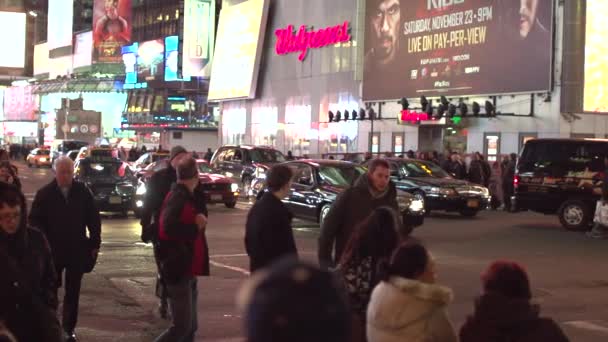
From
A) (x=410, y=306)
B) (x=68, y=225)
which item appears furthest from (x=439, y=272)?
(x=410, y=306)

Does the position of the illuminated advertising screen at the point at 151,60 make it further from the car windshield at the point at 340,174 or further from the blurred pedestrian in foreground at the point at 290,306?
the blurred pedestrian in foreground at the point at 290,306

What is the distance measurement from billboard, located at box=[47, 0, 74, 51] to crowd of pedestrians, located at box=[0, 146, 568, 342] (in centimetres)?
11539

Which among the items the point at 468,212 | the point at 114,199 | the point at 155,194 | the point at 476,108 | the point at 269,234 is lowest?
the point at 468,212

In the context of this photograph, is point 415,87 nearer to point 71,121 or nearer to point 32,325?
point 71,121

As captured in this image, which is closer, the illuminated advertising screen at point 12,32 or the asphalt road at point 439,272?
the asphalt road at point 439,272

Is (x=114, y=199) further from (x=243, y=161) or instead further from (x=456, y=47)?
(x=456, y=47)

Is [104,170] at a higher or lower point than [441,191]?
higher

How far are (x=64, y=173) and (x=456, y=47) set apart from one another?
29.9 metres

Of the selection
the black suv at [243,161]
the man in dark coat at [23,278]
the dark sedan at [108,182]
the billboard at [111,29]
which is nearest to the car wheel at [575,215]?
the dark sedan at [108,182]

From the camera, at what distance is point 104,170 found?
2311cm

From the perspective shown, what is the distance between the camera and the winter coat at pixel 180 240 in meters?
6.66

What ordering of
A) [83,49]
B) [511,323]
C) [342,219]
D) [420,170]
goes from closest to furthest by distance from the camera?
[511,323] → [342,219] → [420,170] → [83,49]

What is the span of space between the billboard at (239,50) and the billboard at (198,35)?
20.0m

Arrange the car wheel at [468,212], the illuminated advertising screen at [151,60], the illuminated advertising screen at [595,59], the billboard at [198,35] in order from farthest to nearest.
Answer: the illuminated advertising screen at [151,60], the billboard at [198,35], the illuminated advertising screen at [595,59], the car wheel at [468,212]
